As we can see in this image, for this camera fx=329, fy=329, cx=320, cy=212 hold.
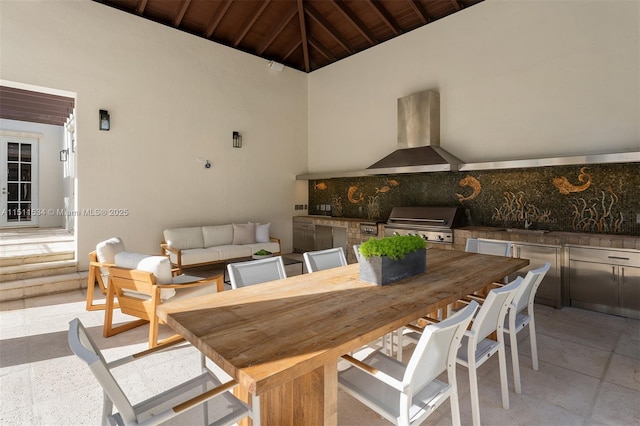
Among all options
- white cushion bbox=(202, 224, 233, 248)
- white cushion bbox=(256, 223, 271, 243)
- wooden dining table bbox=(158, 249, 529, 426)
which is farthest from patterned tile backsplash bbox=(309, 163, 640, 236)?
wooden dining table bbox=(158, 249, 529, 426)

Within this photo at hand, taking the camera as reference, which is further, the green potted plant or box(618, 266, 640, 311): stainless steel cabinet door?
box(618, 266, 640, 311): stainless steel cabinet door

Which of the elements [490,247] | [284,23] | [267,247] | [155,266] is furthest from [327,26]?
[155,266]

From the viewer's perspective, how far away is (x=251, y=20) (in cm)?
577

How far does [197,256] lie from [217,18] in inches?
157

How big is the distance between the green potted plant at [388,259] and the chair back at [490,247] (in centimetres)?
153

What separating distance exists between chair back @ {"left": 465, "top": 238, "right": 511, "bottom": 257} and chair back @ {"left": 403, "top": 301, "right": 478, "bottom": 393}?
216 cm

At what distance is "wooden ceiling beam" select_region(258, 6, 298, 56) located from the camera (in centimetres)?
592

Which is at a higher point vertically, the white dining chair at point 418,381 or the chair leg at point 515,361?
the white dining chair at point 418,381

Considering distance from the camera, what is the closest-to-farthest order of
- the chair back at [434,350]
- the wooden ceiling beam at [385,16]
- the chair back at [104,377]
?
1. the chair back at [104,377]
2. the chair back at [434,350]
3. the wooden ceiling beam at [385,16]

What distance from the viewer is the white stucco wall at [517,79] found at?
12.6ft

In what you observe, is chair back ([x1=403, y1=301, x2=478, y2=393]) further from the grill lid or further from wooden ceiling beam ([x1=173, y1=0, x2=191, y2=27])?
wooden ceiling beam ([x1=173, y1=0, x2=191, y2=27])

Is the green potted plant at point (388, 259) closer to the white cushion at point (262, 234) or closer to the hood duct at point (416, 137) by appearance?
the hood duct at point (416, 137)

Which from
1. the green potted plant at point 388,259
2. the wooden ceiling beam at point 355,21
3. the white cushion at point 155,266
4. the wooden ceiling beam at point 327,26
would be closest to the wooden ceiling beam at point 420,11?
the wooden ceiling beam at point 355,21

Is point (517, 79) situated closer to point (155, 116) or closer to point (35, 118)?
A: point (155, 116)
